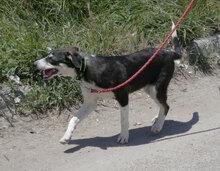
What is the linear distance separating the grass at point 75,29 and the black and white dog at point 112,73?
1.10 meters

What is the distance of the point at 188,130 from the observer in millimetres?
5379

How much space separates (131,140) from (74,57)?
1398 mm

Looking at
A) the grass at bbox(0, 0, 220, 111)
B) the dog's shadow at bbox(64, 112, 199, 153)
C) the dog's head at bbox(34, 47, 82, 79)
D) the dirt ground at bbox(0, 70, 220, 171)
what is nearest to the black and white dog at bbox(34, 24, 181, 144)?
the dog's head at bbox(34, 47, 82, 79)

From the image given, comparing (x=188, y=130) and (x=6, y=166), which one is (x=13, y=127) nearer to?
(x=6, y=166)

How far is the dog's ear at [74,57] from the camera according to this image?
4.73 meters

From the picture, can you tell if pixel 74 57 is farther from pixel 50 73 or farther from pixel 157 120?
pixel 157 120

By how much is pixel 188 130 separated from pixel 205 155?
988 mm

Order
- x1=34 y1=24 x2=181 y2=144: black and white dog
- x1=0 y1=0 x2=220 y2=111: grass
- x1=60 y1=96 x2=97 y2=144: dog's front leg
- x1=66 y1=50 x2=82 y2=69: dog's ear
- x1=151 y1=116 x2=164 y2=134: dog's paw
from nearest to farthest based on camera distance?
x1=66 y1=50 x2=82 y2=69: dog's ear < x1=34 y1=24 x2=181 y2=144: black and white dog < x1=60 y1=96 x2=97 y2=144: dog's front leg < x1=151 y1=116 x2=164 y2=134: dog's paw < x1=0 y1=0 x2=220 y2=111: grass

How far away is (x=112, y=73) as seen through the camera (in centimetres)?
495

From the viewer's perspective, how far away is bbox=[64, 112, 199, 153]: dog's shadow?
16.7ft

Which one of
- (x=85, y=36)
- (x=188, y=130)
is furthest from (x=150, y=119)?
(x=85, y=36)

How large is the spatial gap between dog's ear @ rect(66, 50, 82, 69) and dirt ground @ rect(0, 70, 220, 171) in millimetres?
1110

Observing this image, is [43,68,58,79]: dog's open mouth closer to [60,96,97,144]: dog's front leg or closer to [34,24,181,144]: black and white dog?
[34,24,181,144]: black and white dog

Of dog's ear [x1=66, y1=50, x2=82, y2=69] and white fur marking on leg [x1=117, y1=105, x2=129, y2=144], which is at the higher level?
dog's ear [x1=66, y1=50, x2=82, y2=69]
